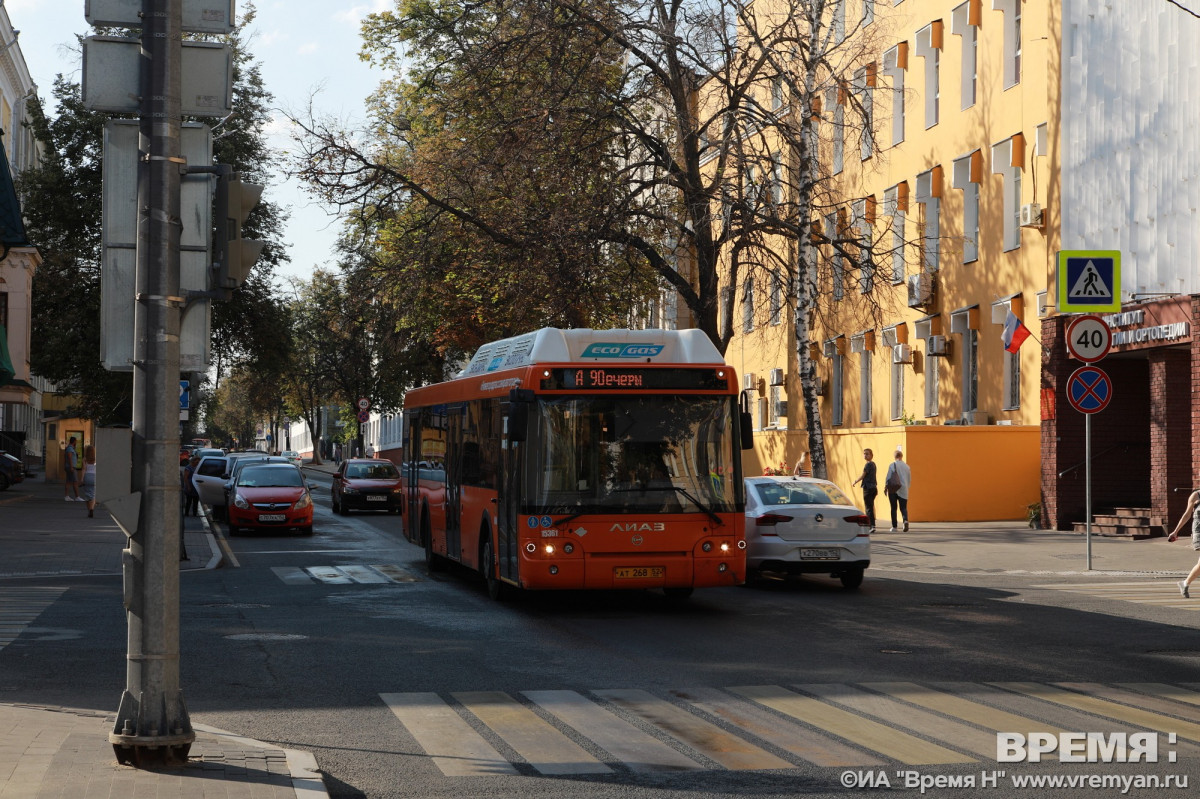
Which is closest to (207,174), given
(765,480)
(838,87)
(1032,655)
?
(1032,655)

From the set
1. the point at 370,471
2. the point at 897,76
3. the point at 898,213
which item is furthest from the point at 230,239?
the point at 370,471

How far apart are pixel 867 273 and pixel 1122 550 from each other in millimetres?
8657

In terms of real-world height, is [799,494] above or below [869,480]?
above

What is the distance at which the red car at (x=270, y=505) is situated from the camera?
31922mm

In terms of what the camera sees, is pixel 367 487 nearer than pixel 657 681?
No

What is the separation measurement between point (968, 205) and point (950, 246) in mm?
1346

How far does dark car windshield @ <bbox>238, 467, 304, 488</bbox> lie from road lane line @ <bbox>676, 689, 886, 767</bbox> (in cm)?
2386

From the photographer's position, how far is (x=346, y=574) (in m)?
21.7

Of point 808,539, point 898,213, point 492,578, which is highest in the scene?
point 898,213

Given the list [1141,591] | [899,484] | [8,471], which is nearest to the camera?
[1141,591]

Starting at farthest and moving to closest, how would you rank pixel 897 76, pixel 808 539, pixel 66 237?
pixel 66 237
pixel 897 76
pixel 808 539

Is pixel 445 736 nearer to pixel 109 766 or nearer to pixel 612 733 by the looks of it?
pixel 612 733

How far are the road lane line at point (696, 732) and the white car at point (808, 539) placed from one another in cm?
859

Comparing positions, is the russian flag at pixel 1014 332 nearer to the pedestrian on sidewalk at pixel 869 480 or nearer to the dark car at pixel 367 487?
the pedestrian on sidewalk at pixel 869 480
